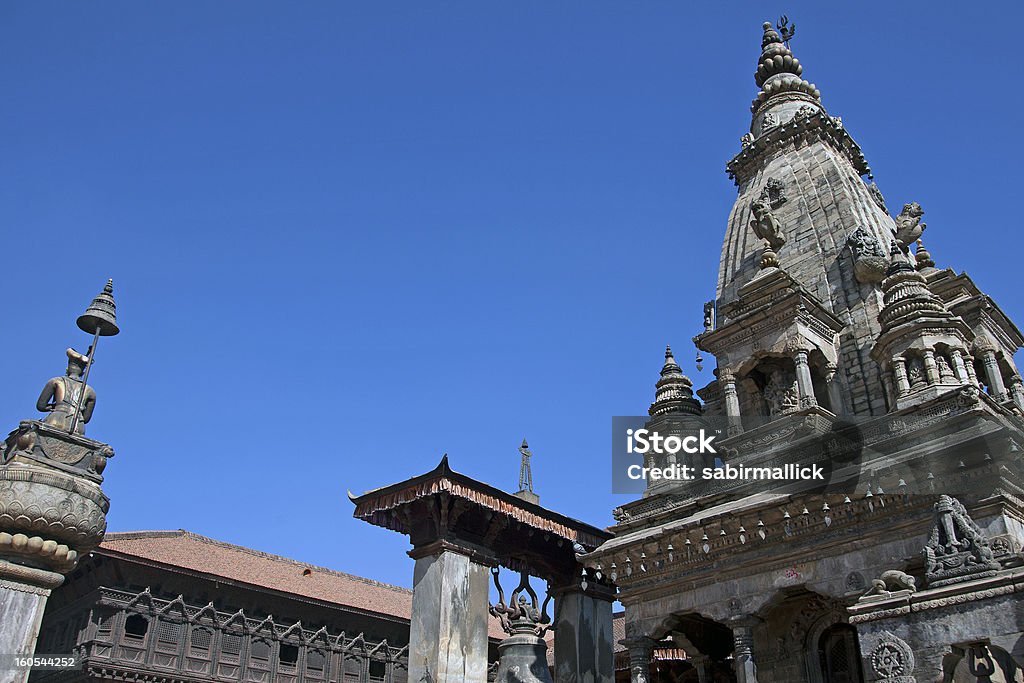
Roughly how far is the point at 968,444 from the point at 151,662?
2593 centimetres

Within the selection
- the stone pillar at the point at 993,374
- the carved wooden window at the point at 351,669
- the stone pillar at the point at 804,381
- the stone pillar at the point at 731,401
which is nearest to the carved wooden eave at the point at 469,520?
the stone pillar at the point at 731,401

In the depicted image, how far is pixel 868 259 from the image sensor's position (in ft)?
71.7

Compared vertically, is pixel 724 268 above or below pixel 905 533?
above

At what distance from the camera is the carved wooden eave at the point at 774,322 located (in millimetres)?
20953

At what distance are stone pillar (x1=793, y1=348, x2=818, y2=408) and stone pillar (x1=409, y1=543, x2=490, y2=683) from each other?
28.4ft

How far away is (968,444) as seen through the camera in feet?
49.6

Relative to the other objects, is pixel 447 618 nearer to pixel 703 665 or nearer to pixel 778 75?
pixel 703 665

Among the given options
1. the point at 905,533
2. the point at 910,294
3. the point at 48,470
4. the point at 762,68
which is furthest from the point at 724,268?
the point at 48,470

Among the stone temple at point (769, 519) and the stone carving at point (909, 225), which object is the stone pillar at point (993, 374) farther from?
the stone carving at point (909, 225)

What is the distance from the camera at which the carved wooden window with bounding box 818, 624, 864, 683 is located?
17.0 metres

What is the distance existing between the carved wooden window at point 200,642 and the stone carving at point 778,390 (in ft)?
69.7

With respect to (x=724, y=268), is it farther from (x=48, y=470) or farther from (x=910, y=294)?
(x=48, y=470)

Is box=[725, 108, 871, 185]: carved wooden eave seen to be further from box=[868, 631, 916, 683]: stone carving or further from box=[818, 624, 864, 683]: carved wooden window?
box=[868, 631, 916, 683]: stone carving

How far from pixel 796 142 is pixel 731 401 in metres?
11.5
